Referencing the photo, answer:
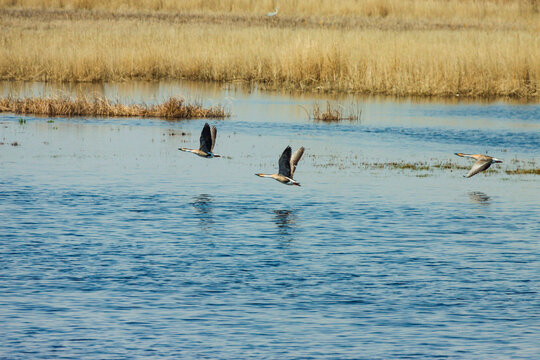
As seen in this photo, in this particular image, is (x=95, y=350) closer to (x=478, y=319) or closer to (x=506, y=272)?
(x=478, y=319)

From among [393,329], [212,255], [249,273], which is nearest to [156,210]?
[212,255]

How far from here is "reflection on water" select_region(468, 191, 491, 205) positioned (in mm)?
16984

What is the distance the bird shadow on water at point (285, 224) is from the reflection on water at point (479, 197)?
11.4 feet

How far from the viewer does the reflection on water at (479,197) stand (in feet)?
55.7

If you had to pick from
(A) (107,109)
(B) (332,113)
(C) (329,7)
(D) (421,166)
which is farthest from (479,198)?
(C) (329,7)

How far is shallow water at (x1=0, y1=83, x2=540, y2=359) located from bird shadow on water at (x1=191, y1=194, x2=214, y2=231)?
48 millimetres

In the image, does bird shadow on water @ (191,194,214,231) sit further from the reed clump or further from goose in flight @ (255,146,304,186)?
the reed clump

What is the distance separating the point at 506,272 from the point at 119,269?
4.73 meters

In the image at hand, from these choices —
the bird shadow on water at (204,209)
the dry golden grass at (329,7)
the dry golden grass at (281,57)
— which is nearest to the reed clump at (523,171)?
the bird shadow on water at (204,209)

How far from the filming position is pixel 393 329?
31.3ft

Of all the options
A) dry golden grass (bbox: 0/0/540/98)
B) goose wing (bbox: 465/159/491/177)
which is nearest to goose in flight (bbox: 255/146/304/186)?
goose wing (bbox: 465/159/491/177)

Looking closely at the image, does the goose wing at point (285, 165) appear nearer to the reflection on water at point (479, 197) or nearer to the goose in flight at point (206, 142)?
the goose in flight at point (206, 142)

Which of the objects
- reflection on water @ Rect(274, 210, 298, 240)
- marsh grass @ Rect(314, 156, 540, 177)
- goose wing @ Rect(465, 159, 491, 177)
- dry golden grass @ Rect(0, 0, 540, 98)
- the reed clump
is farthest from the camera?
dry golden grass @ Rect(0, 0, 540, 98)

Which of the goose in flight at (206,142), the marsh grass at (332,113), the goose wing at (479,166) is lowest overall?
the goose wing at (479,166)
